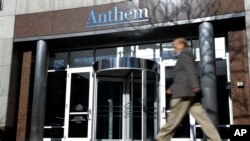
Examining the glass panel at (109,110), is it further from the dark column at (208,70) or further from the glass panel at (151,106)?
the dark column at (208,70)

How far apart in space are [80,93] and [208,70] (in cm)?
466

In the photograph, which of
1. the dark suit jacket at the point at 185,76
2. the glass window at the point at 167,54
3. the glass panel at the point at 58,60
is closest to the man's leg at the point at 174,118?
the dark suit jacket at the point at 185,76

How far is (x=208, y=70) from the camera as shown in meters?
11.7

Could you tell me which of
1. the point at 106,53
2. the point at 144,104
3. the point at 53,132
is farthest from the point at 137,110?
the point at 53,132

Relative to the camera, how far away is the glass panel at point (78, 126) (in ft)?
43.6

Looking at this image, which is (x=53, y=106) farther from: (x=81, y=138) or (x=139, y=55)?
(x=139, y=55)

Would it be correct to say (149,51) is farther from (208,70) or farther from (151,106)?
(208,70)

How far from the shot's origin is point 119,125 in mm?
12727

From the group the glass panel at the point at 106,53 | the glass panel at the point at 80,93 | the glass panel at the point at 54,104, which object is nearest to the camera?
the glass panel at the point at 80,93

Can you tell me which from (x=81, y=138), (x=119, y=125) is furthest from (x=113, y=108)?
(x=81, y=138)

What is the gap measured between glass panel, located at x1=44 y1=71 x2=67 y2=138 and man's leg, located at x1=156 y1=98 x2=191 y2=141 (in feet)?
27.6

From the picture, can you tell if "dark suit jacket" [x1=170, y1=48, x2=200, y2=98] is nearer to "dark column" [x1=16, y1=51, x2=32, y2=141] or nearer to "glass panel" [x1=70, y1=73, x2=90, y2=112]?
"glass panel" [x1=70, y1=73, x2=90, y2=112]

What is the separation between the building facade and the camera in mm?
12031

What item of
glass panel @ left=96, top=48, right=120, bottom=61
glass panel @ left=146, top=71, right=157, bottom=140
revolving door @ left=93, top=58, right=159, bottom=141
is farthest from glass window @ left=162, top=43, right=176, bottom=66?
glass panel @ left=96, top=48, right=120, bottom=61
